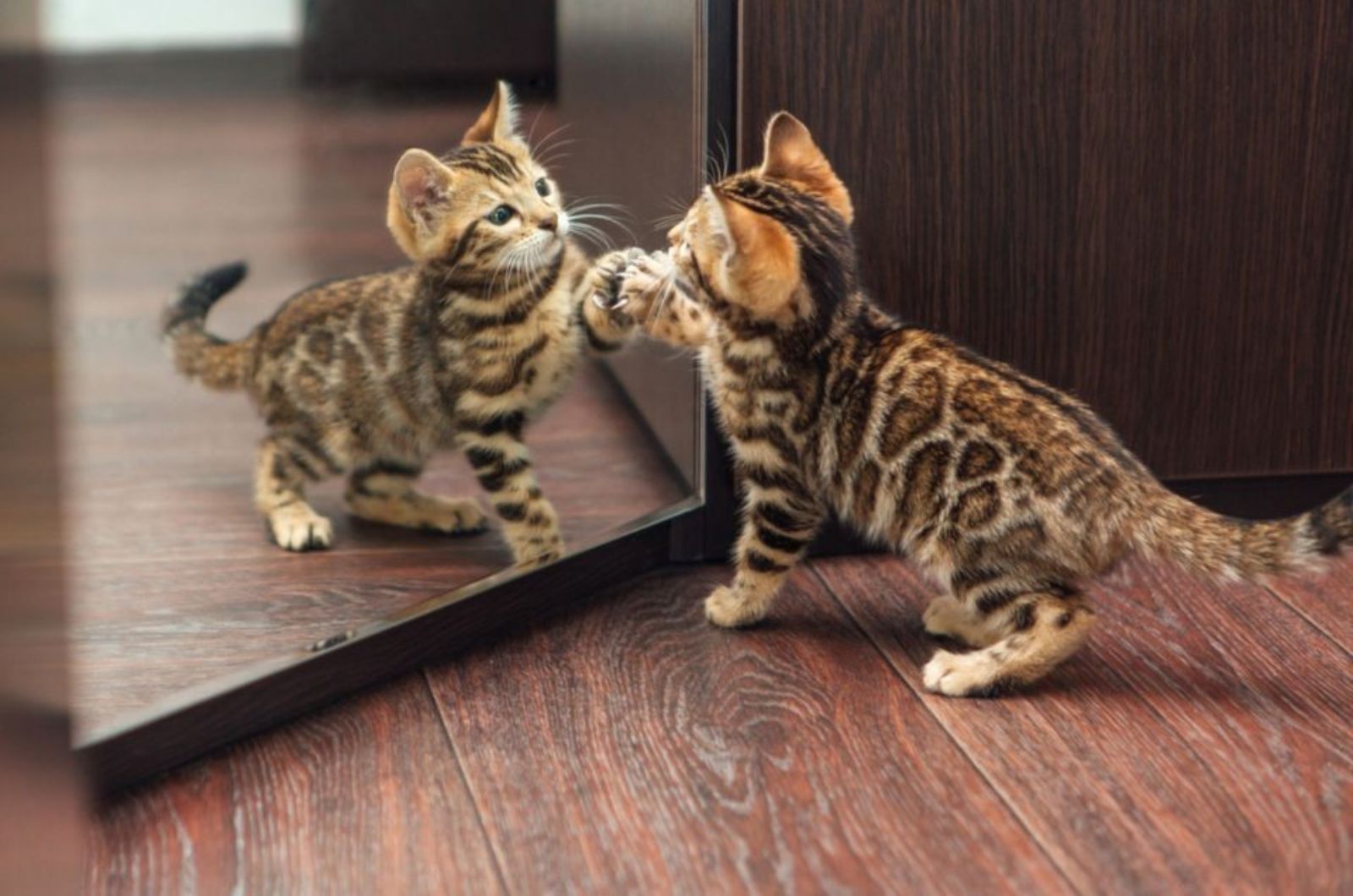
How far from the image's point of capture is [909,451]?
6.09ft

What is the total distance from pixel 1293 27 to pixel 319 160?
1114 millimetres

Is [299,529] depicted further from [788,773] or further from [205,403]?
[788,773]

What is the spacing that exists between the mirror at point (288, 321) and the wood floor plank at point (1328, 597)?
0.71 meters

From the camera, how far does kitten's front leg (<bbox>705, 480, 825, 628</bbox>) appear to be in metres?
1.96

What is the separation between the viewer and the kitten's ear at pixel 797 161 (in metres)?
1.92

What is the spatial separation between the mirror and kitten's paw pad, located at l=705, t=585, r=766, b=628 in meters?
0.17

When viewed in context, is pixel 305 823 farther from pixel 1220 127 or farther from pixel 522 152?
pixel 1220 127

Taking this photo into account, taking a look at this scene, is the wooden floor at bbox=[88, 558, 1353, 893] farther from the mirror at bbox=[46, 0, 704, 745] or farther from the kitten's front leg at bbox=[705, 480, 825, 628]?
the mirror at bbox=[46, 0, 704, 745]

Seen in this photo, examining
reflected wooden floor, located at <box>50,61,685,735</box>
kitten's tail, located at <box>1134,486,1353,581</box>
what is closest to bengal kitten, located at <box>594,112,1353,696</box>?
kitten's tail, located at <box>1134,486,1353,581</box>

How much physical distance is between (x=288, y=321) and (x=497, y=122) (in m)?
0.32

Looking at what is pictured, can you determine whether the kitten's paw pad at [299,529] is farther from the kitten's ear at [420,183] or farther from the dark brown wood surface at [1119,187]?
the dark brown wood surface at [1119,187]

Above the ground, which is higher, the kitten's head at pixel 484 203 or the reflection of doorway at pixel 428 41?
the reflection of doorway at pixel 428 41

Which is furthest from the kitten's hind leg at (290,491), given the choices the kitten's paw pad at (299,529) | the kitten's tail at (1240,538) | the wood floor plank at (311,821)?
the kitten's tail at (1240,538)

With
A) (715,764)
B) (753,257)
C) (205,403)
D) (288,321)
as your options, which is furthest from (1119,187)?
(205,403)
